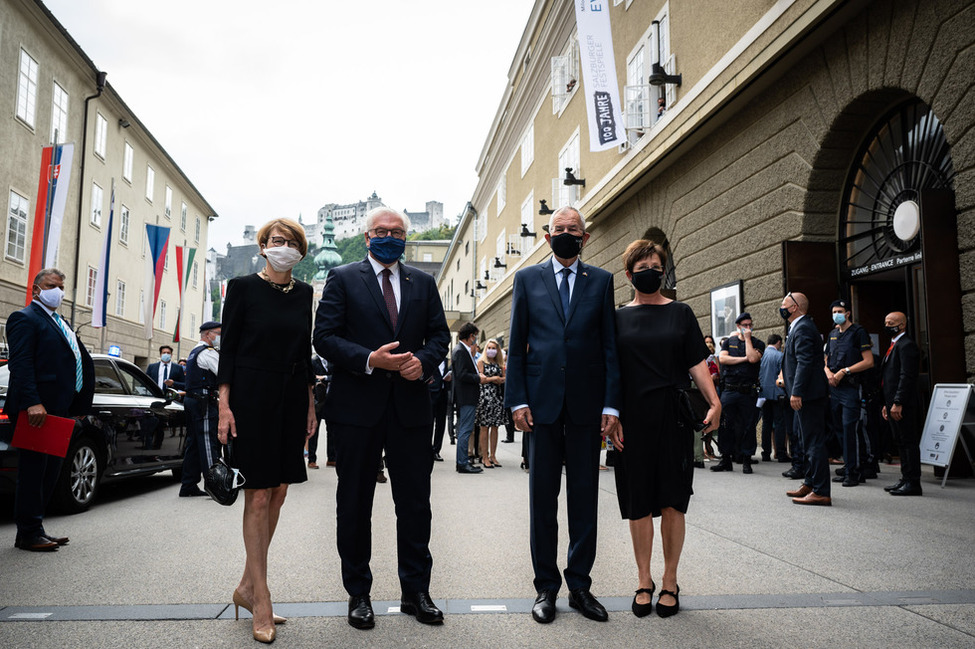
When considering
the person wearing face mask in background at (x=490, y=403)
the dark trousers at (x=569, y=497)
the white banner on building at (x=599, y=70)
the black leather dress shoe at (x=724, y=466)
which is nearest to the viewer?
the dark trousers at (x=569, y=497)

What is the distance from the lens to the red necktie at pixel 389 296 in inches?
159

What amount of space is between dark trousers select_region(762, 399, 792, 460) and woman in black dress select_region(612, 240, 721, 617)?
24.8 feet

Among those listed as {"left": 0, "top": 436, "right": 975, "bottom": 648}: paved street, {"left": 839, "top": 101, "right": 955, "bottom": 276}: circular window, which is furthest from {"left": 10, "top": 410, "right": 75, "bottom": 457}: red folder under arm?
{"left": 839, "top": 101, "right": 955, "bottom": 276}: circular window

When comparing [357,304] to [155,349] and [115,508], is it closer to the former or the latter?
[115,508]

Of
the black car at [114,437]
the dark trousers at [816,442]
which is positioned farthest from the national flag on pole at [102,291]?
the dark trousers at [816,442]

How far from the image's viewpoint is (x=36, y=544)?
529 centimetres

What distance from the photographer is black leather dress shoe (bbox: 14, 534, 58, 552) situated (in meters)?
5.28

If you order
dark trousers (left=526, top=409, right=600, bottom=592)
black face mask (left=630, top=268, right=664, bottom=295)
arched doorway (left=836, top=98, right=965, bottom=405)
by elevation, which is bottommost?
dark trousers (left=526, top=409, right=600, bottom=592)

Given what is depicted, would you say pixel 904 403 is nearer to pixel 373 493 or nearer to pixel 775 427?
pixel 775 427

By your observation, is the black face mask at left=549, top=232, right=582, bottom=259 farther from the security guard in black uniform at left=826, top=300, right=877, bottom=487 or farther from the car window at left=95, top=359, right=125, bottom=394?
the car window at left=95, top=359, right=125, bottom=394

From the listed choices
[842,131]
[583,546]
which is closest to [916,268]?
[842,131]

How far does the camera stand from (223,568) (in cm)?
474

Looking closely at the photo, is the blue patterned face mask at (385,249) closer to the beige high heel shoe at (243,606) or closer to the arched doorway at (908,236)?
the beige high heel shoe at (243,606)

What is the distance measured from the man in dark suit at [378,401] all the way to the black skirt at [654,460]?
1.07m
